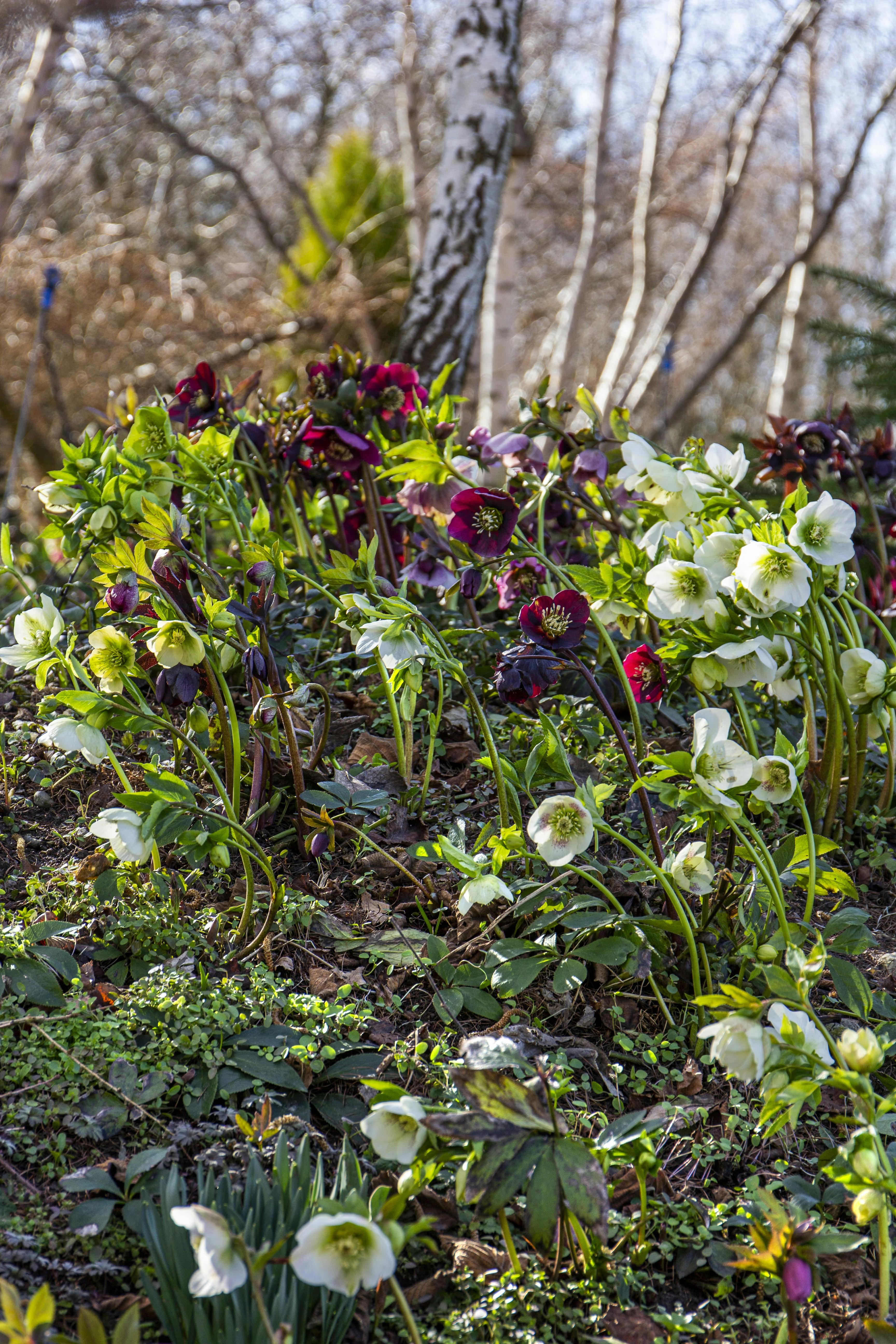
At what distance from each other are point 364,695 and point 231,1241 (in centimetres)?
125

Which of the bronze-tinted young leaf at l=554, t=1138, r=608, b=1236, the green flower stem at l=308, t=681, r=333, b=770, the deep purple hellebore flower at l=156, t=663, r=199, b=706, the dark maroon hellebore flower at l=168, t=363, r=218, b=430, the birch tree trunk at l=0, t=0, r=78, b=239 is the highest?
the birch tree trunk at l=0, t=0, r=78, b=239

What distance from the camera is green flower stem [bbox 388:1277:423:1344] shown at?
2.76 ft

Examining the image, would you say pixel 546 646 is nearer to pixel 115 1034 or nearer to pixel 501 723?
pixel 501 723

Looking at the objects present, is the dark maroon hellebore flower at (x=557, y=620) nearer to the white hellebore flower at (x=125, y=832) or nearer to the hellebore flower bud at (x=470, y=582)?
A: the hellebore flower bud at (x=470, y=582)

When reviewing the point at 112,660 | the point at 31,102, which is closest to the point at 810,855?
the point at 112,660

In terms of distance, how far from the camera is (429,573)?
5.58 feet

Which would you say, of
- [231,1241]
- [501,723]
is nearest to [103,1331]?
[231,1241]

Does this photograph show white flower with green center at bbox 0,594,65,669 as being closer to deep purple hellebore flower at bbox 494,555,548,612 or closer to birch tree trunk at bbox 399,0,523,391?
deep purple hellebore flower at bbox 494,555,548,612

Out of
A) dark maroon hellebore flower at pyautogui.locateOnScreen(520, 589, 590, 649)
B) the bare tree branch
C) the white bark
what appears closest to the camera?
dark maroon hellebore flower at pyautogui.locateOnScreen(520, 589, 590, 649)

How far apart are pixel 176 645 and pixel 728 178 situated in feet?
18.9

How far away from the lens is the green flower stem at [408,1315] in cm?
84

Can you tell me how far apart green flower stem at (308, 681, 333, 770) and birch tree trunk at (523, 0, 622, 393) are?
457cm

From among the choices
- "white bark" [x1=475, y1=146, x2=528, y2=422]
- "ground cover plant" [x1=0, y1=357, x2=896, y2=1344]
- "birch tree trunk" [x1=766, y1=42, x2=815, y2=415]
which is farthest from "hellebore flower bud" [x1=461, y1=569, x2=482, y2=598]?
"birch tree trunk" [x1=766, y1=42, x2=815, y2=415]

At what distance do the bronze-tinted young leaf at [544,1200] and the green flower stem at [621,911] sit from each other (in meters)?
0.38
